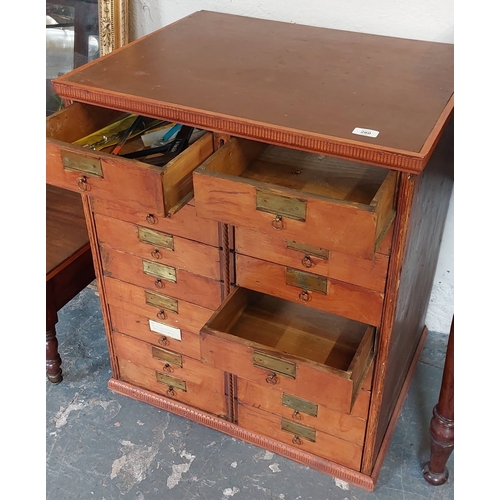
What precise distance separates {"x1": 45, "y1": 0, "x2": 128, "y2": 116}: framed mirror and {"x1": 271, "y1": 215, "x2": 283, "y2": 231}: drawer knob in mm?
1121

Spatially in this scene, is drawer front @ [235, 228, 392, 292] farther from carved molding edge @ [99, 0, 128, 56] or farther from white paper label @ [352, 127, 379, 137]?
carved molding edge @ [99, 0, 128, 56]

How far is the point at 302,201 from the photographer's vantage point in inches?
42.9

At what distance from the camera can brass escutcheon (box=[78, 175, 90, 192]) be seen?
4.24 ft

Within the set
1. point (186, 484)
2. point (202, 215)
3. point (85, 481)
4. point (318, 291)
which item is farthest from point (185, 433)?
point (202, 215)

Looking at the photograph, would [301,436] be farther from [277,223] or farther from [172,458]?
[277,223]

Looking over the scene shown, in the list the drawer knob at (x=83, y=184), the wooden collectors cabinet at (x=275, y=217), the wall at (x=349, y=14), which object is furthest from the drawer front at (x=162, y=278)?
the wall at (x=349, y=14)

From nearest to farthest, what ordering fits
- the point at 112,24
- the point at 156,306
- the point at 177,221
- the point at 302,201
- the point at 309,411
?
the point at 302,201, the point at 177,221, the point at 309,411, the point at 156,306, the point at 112,24

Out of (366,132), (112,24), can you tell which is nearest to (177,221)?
(366,132)

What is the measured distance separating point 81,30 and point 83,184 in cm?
91

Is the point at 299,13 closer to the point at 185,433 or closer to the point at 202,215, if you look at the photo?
the point at 202,215

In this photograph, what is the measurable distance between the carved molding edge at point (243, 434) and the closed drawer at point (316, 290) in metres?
0.56

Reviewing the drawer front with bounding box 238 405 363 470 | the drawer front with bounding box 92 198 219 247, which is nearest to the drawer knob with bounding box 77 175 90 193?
the drawer front with bounding box 92 198 219 247

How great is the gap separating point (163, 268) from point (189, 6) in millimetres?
862

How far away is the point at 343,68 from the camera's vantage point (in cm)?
144
